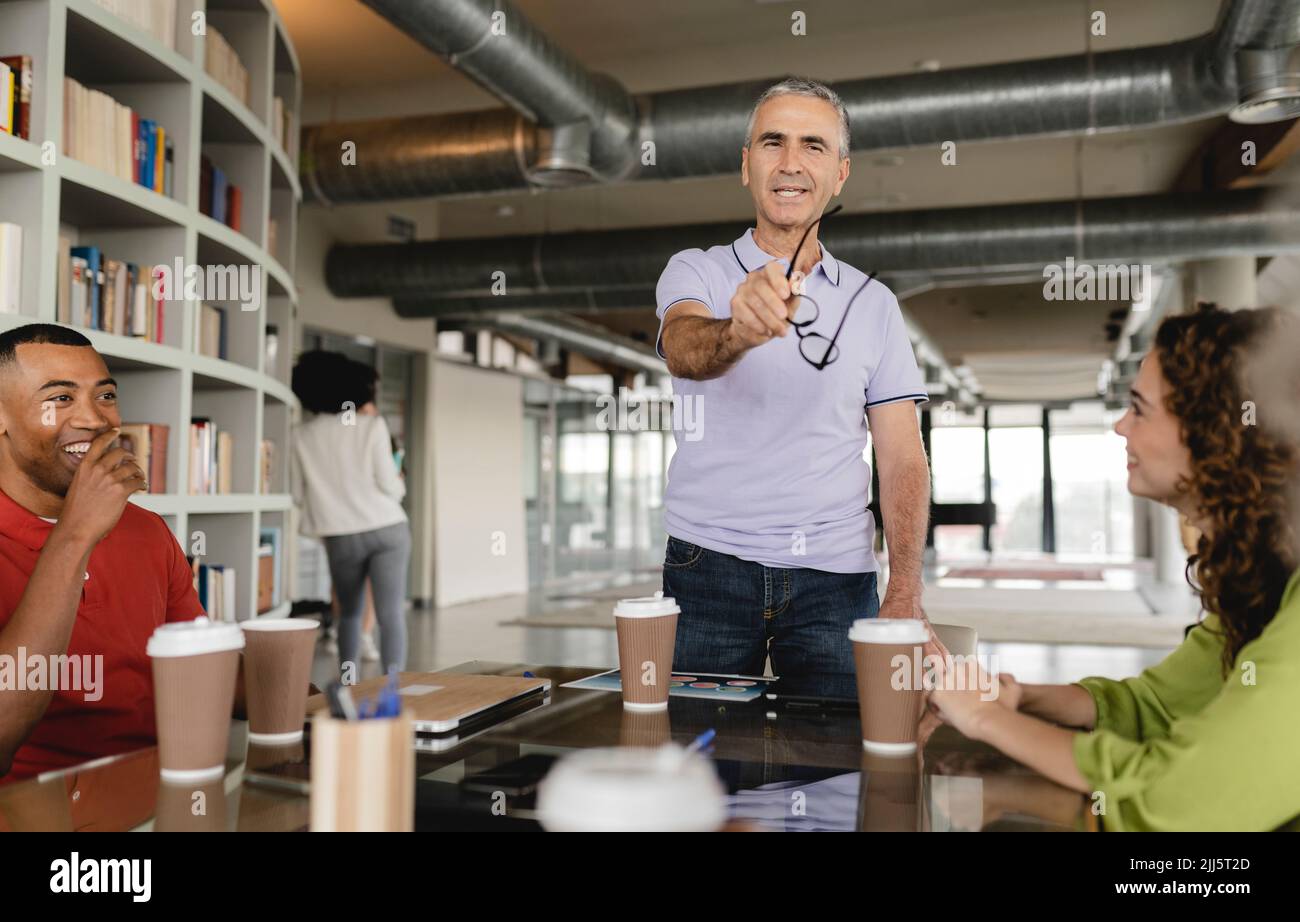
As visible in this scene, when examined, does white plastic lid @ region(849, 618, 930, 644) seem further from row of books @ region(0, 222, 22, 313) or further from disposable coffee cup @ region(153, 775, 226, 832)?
row of books @ region(0, 222, 22, 313)

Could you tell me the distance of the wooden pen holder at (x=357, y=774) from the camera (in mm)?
697

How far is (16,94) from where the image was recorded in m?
2.58

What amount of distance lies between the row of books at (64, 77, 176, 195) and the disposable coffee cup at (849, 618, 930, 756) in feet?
8.78

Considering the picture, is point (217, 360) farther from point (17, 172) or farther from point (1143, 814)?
point (1143, 814)

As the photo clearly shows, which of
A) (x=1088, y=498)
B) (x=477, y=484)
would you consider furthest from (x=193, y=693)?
(x=1088, y=498)

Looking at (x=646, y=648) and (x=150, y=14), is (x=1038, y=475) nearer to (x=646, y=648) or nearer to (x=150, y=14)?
(x=150, y=14)

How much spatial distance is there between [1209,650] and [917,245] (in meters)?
6.18

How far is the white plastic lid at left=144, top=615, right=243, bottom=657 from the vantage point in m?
0.95

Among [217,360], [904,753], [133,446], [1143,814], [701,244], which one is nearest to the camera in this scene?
[1143,814]
